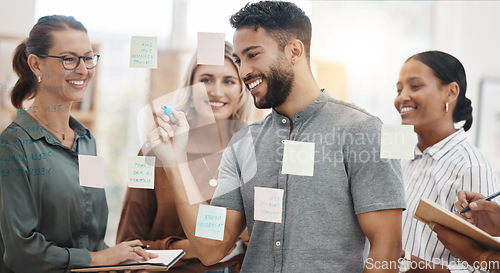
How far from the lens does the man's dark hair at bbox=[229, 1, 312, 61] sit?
1.40 metres

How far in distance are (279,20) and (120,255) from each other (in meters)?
0.98

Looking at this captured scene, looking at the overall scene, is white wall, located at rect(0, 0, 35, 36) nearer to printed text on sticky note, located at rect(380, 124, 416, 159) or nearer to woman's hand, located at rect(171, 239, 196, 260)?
woman's hand, located at rect(171, 239, 196, 260)

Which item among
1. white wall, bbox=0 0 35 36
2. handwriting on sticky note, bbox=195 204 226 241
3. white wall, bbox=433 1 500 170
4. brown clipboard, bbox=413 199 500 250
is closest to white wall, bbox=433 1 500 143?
white wall, bbox=433 1 500 170

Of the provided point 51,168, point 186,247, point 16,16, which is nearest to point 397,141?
point 186,247

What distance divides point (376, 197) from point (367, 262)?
0.20m

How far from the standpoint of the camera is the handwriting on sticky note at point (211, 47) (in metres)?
1.52

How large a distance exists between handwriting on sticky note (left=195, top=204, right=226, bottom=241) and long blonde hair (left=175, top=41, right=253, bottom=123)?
33 centimetres

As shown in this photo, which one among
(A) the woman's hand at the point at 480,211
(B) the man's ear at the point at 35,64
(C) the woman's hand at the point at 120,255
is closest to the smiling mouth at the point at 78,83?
(B) the man's ear at the point at 35,64

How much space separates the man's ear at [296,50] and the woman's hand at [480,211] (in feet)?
2.18

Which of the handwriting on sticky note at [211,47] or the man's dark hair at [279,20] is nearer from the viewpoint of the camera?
the man's dark hair at [279,20]

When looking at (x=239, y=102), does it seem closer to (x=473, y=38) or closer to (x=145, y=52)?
(x=145, y=52)

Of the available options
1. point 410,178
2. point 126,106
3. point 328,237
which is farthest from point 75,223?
point 410,178

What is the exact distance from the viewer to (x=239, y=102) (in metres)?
1.54

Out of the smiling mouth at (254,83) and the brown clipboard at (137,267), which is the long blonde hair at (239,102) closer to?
the smiling mouth at (254,83)
